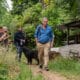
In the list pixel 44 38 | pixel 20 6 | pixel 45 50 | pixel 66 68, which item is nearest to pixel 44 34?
pixel 44 38

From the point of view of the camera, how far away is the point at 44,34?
14.1 metres

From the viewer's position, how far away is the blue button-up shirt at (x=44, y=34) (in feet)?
46.3

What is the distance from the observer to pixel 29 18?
30.7m

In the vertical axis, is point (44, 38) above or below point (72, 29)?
below

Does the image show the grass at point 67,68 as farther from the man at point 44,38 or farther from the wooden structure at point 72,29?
the wooden structure at point 72,29

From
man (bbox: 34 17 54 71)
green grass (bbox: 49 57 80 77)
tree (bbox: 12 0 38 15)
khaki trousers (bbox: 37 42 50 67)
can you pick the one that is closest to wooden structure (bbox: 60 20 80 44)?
green grass (bbox: 49 57 80 77)

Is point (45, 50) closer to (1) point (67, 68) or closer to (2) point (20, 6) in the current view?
(1) point (67, 68)

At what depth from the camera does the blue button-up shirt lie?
46.3 ft

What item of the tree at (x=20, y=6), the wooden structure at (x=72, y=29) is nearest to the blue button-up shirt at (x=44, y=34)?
the wooden structure at (x=72, y=29)

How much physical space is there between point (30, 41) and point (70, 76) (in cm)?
1707

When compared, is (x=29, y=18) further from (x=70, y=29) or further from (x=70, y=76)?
(x=70, y=76)

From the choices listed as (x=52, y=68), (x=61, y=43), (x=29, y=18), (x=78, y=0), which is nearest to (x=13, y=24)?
(x=29, y=18)

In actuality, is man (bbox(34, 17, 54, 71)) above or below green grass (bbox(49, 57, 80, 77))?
above

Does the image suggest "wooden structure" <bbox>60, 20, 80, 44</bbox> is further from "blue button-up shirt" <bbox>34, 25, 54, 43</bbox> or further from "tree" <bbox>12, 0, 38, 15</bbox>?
"tree" <bbox>12, 0, 38, 15</bbox>
